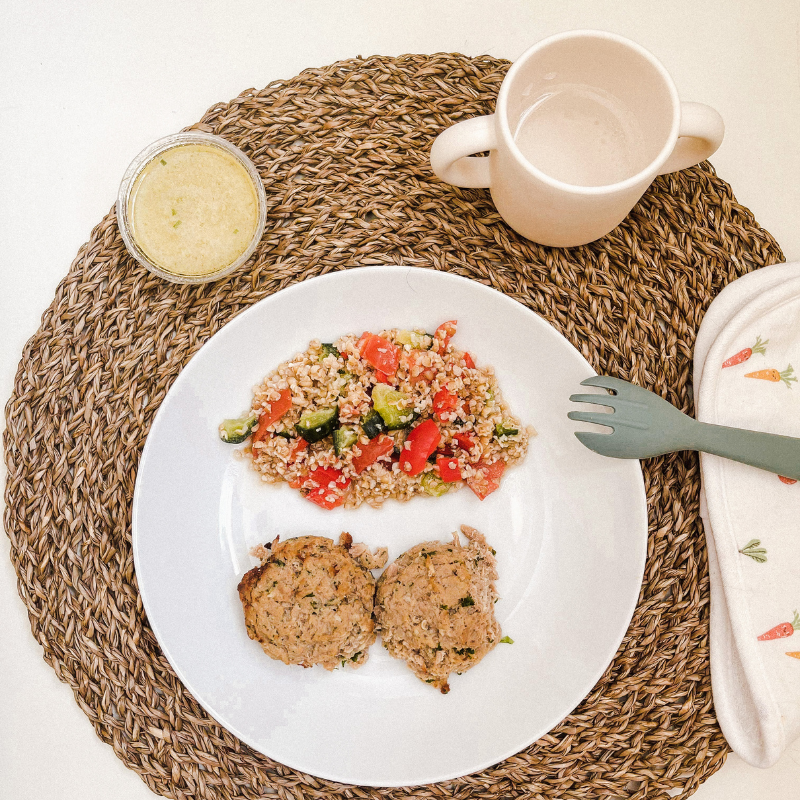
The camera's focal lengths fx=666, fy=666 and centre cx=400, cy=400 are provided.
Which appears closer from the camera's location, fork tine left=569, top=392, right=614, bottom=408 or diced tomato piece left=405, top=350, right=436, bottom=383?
fork tine left=569, top=392, right=614, bottom=408

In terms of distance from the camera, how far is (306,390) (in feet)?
5.35

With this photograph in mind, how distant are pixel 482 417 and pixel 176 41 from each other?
4.43 feet

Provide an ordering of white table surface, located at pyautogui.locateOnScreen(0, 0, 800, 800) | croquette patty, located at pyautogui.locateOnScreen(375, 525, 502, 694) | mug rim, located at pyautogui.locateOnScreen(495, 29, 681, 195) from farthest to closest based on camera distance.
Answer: white table surface, located at pyautogui.locateOnScreen(0, 0, 800, 800) → croquette patty, located at pyautogui.locateOnScreen(375, 525, 502, 694) → mug rim, located at pyautogui.locateOnScreen(495, 29, 681, 195)

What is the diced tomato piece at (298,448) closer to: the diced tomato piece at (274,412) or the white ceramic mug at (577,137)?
the diced tomato piece at (274,412)

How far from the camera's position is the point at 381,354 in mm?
1623

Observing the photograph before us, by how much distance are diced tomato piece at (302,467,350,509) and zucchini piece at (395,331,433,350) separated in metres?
0.36

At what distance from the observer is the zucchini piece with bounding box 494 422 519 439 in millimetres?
1637

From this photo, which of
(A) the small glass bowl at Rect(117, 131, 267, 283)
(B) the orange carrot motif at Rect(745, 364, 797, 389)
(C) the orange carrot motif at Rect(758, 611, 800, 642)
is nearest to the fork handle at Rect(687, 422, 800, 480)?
(B) the orange carrot motif at Rect(745, 364, 797, 389)

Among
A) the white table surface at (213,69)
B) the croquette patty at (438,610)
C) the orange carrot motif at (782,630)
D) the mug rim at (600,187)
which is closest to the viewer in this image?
the mug rim at (600,187)

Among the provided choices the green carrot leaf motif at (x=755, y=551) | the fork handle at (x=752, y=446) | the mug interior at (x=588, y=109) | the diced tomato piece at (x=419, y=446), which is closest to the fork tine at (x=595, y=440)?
the fork handle at (x=752, y=446)

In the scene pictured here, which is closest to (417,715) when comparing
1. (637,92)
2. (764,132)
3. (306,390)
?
(306,390)

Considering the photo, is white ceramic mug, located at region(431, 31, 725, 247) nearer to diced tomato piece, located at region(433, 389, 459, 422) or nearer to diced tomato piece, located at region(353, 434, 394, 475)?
Answer: diced tomato piece, located at region(433, 389, 459, 422)

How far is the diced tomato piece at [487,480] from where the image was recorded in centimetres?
165

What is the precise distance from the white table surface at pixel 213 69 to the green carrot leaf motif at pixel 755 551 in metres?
0.81
